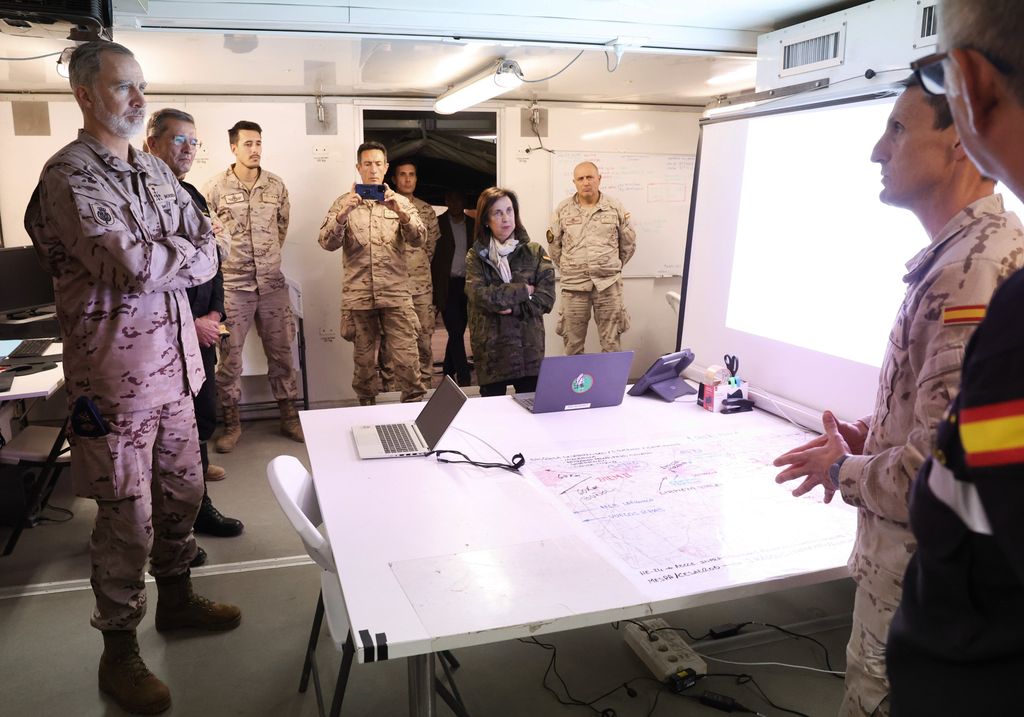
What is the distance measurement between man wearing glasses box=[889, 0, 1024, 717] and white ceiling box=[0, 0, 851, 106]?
2652 mm

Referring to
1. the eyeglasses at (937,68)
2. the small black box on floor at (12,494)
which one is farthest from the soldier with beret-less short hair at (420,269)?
the eyeglasses at (937,68)

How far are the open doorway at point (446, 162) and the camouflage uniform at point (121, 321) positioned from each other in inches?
118

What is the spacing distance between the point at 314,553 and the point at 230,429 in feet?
10.7

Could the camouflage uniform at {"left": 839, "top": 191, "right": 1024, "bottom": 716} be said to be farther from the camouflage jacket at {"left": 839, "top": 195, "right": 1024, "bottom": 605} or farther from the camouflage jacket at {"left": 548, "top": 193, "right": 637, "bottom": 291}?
the camouflage jacket at {"left": 548, "top": 193, "right": 637, "bottom": 291}

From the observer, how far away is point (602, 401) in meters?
2.71

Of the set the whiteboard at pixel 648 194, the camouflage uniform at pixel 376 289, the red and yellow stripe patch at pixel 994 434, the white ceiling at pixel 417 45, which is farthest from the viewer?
the whiteboard at pixel 648 194

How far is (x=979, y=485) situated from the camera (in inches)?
20.4

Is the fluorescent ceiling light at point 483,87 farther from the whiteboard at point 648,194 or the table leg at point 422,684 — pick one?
the table leg at point 422,684

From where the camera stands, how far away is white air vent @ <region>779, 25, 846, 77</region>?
284cm

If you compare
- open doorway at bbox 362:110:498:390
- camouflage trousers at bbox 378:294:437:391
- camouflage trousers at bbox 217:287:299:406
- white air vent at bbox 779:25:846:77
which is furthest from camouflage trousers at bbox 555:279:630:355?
white air vent at bbox 779:25:846:77

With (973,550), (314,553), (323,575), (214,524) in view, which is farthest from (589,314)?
(973,550)

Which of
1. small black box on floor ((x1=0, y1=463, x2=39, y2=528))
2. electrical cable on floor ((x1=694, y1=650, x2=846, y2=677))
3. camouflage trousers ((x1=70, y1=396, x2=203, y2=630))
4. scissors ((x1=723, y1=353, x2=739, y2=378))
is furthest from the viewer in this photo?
small black box on floor ((x1=0, y1=463, x2=39, y2=528))

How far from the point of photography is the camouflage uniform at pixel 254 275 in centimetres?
466

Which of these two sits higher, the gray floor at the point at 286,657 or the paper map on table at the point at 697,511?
the paper map on table at the point at 697,511
